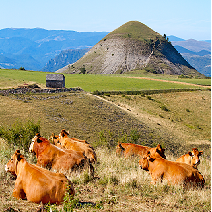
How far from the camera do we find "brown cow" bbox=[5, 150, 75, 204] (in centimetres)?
639

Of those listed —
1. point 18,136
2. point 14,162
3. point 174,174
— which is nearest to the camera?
point 14,162

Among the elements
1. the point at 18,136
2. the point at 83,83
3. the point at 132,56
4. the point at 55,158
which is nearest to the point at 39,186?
the point at 55,158

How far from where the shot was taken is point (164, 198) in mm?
7301

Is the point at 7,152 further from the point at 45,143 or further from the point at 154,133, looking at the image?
the point at 154,133

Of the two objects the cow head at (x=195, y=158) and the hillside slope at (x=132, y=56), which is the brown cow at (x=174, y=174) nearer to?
the cow head at (x=195, y=158)

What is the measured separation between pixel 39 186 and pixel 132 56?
16655cm

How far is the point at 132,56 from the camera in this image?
6619 inches

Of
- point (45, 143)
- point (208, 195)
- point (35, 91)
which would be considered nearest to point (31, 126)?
point (45, 143)

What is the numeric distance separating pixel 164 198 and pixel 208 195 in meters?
1.66

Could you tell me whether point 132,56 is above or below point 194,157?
above

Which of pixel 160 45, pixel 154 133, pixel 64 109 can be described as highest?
pixel 160 45

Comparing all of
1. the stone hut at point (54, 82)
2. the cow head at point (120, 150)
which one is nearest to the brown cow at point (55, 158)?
the cow head at point (120, 150)

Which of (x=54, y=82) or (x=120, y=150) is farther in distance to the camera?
(x=54, y=82)

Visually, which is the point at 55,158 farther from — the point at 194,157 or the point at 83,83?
the point at 83,83
